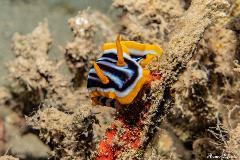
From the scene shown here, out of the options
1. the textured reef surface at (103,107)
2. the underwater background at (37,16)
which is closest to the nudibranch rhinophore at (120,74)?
the textured reef surface at (103,107)

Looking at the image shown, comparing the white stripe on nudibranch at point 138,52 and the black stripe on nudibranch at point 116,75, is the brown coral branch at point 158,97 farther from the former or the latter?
the white stripe on nudibranch at point 138,52

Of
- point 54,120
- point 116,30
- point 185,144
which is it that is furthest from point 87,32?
point 185,144

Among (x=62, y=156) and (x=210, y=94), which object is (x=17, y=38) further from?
(x=210, y=94)

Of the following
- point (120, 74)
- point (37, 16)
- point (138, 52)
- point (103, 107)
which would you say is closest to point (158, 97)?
point (120, 74)

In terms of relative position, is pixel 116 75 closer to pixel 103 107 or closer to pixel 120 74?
pixel 120 74

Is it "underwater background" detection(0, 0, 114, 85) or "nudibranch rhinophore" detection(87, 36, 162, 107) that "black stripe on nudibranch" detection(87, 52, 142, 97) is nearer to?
"nudibranch rhinophore" detection(87, 36, 162, 107)

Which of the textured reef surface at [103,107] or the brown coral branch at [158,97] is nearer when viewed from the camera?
the brown coral branch at [158,97]
